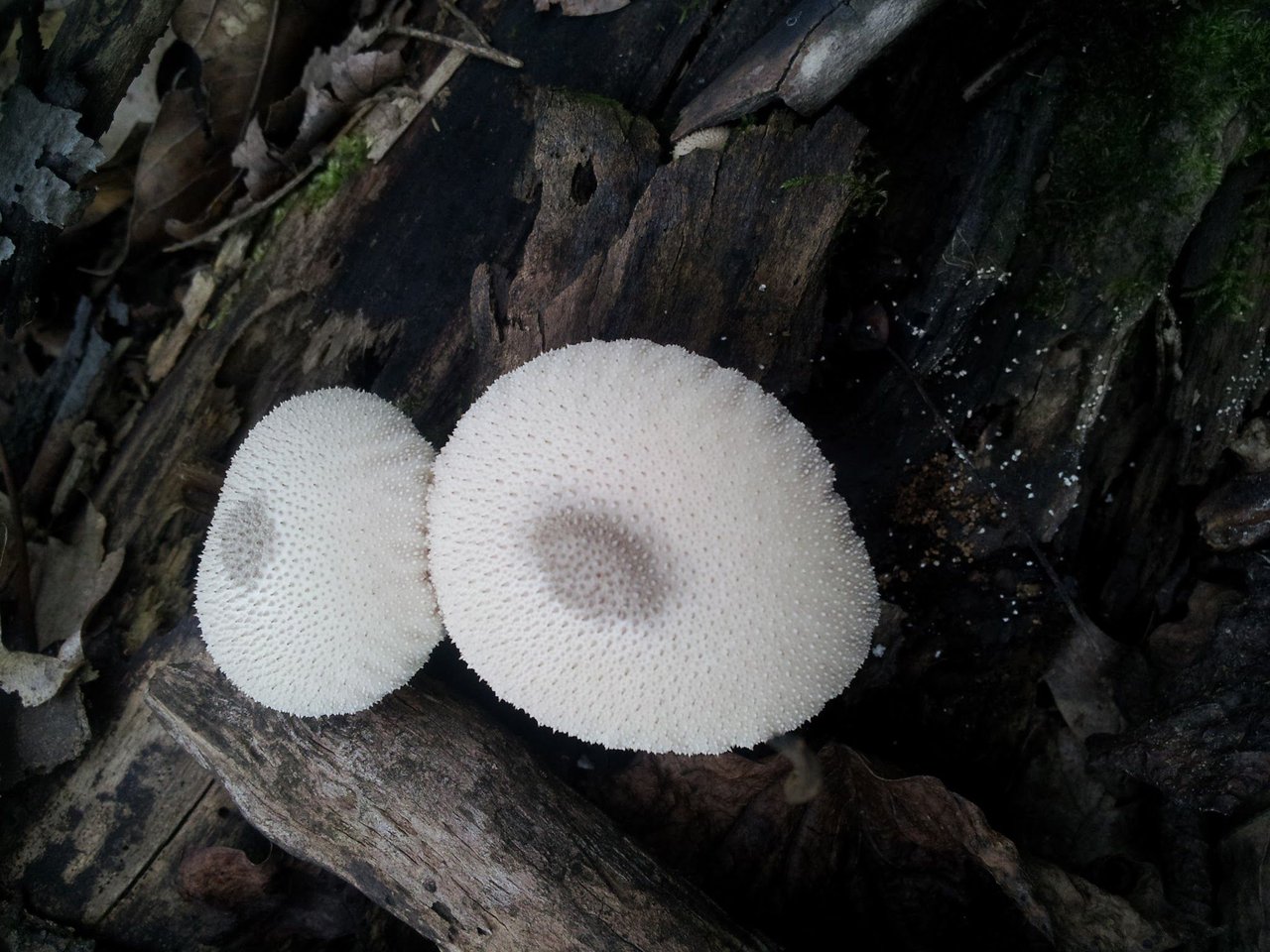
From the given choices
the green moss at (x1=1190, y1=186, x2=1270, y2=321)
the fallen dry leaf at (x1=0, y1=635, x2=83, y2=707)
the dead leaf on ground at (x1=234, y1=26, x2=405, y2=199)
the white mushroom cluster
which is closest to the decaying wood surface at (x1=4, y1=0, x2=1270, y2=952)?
the green moss at (x1=1190, y1=186, x2=1270, y2=321)

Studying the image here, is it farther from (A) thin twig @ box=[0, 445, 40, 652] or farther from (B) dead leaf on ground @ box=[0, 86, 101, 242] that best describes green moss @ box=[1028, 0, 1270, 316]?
(A) thin twig @ box=[0, 445, 40, 652]

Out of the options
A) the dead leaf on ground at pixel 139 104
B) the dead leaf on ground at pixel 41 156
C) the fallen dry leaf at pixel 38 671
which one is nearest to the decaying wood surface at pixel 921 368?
the fallen dry leaf at pixel 38 671

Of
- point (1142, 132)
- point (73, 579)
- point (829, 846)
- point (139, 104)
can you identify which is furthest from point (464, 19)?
point (829, 846)

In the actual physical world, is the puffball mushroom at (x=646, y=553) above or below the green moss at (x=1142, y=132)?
below

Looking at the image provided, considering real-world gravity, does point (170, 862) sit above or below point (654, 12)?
below

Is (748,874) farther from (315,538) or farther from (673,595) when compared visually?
(315,538)

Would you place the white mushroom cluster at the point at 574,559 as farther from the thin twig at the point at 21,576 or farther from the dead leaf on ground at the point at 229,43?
the dead leaf on ground at the point at 229,43

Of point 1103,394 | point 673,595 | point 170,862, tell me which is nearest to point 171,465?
point 170,862
